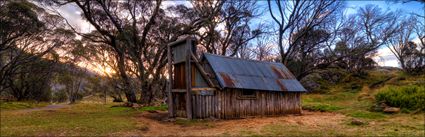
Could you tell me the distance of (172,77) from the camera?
18766 mm

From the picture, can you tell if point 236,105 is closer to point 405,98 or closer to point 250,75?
point 250,75

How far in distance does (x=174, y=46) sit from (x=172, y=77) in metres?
1.84

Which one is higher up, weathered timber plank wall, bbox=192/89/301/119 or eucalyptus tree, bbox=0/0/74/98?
eucalyptus tree, bbox=0/0/74/98

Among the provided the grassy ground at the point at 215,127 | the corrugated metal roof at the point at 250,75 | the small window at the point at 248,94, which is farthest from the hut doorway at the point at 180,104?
the small window at the point at 248,94

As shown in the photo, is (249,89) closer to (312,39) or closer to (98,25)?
(98,25)

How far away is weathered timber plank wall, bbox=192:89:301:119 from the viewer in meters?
16.8

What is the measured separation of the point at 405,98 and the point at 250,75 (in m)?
10.2

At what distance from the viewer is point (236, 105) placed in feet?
57.8

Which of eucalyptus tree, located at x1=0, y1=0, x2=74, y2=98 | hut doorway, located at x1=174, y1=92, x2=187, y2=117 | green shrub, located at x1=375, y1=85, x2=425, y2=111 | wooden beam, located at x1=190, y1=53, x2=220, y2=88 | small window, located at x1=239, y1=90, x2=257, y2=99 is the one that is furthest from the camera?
eucalyptus tree, located at x1=0, y1=0, x2=74, y2=98

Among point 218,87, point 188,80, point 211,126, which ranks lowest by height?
point 211,126

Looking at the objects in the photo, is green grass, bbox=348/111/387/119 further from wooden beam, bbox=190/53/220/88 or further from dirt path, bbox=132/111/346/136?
wooden beam, bbox=190/53/220/88

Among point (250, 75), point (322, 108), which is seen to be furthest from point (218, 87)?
point (322, 108)

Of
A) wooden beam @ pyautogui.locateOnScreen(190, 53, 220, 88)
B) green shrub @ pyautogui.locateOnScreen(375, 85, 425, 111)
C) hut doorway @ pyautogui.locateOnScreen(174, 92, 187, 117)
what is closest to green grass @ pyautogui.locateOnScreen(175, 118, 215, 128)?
hut doorway @ pyautogui.locateOnScreen(174, 92, 187, 117)

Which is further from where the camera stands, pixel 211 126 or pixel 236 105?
pixel 236 105
